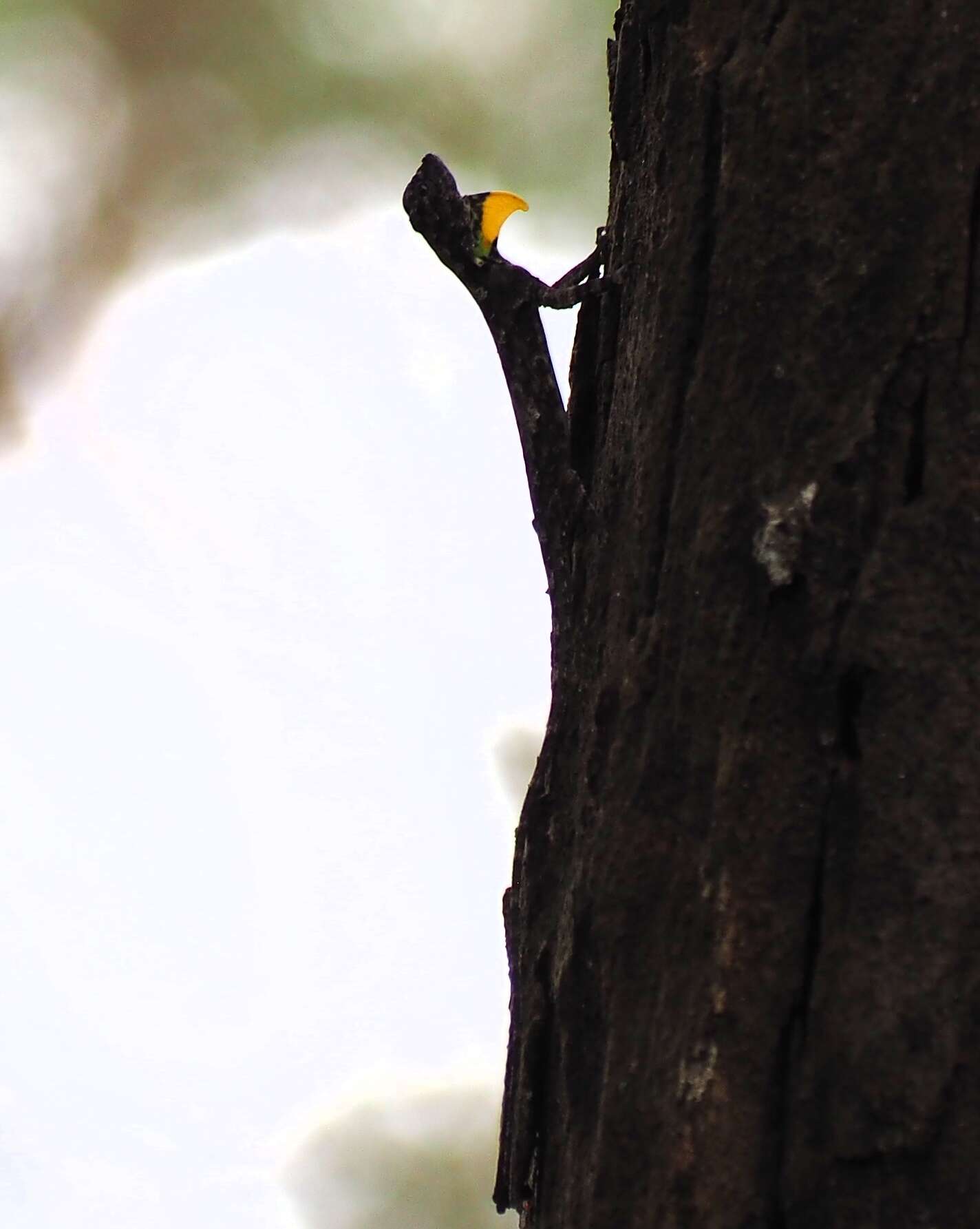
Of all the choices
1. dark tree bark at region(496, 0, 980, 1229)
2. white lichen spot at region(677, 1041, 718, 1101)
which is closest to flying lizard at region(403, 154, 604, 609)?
dark tree bark at region(496, 0, 980, 1229)

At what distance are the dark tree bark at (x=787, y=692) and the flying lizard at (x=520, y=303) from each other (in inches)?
9.7

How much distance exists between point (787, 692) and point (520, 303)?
1180 mm

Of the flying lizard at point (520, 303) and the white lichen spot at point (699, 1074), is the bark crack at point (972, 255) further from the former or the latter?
the white lichen spot at point (699, 1074)

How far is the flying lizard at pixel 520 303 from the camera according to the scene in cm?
150

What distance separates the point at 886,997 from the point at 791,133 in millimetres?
717

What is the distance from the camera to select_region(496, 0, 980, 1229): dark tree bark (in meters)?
0.96

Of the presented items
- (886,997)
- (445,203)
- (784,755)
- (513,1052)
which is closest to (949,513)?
(784,755)

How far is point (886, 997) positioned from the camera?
0.96 m

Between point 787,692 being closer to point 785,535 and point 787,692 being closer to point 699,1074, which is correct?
point 785,535

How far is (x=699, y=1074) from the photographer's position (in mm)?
1018

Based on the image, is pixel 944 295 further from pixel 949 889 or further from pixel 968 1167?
pixel 968 1167

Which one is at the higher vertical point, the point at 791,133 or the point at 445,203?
the point at 445,203

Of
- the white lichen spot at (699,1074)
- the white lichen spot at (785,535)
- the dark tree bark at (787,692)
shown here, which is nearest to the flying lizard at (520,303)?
the dark tree bark at (787,692)

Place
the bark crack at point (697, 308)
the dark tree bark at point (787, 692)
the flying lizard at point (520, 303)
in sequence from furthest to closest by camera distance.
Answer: the flying lizard at point (520, 303), the bark crack at point (697, 308), the dark tree bark at point (787, 692)
